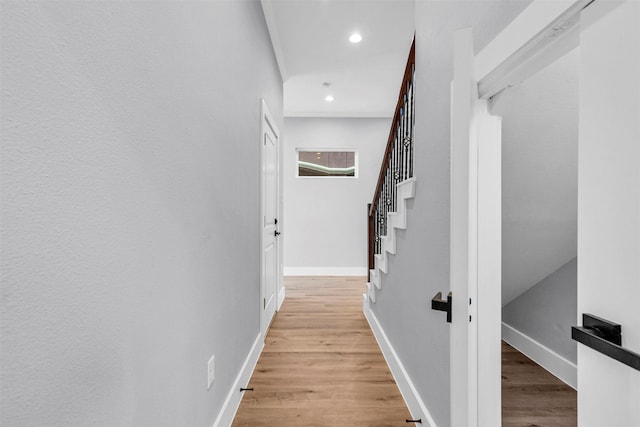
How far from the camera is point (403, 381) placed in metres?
1.93

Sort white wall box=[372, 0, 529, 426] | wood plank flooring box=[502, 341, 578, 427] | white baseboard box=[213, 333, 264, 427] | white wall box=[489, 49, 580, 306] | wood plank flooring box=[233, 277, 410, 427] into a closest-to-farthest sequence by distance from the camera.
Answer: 1. white wall box=[489, 49, 580, 306]
2. white wall box=[372, 0, 529, 426]
3. wood plank flooring box=[502, 341, 578, 427]
4. white baseboard box=[213, 333, 264, 427]
5. wood plank flooring box=[233, 277, 410, 427]

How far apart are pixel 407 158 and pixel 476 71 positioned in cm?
102

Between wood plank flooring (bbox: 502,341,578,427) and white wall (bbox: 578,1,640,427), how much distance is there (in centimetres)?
96

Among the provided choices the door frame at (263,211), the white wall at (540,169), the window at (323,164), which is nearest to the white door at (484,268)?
the white wall at (540,169)

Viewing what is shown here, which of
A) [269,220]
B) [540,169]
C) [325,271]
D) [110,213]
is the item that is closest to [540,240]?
→ [540,169]

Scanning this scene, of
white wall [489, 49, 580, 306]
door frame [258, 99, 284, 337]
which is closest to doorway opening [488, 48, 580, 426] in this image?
white wall [489, 49, 580, 306]

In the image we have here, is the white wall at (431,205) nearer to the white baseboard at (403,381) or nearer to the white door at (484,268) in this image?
the white baseboard at (403,381)

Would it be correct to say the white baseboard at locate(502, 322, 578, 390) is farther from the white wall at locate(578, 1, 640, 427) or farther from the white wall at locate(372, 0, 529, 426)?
the white wall at locate(578, 1, 640, 427)

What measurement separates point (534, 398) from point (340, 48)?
3274 millimetres

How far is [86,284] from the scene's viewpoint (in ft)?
2.23

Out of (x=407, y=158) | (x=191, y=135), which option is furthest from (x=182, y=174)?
(x=407, y=158)

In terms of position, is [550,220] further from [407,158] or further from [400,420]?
[400,420]

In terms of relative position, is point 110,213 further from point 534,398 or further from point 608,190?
point 534,398

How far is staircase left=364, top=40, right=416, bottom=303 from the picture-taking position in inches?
80.6
